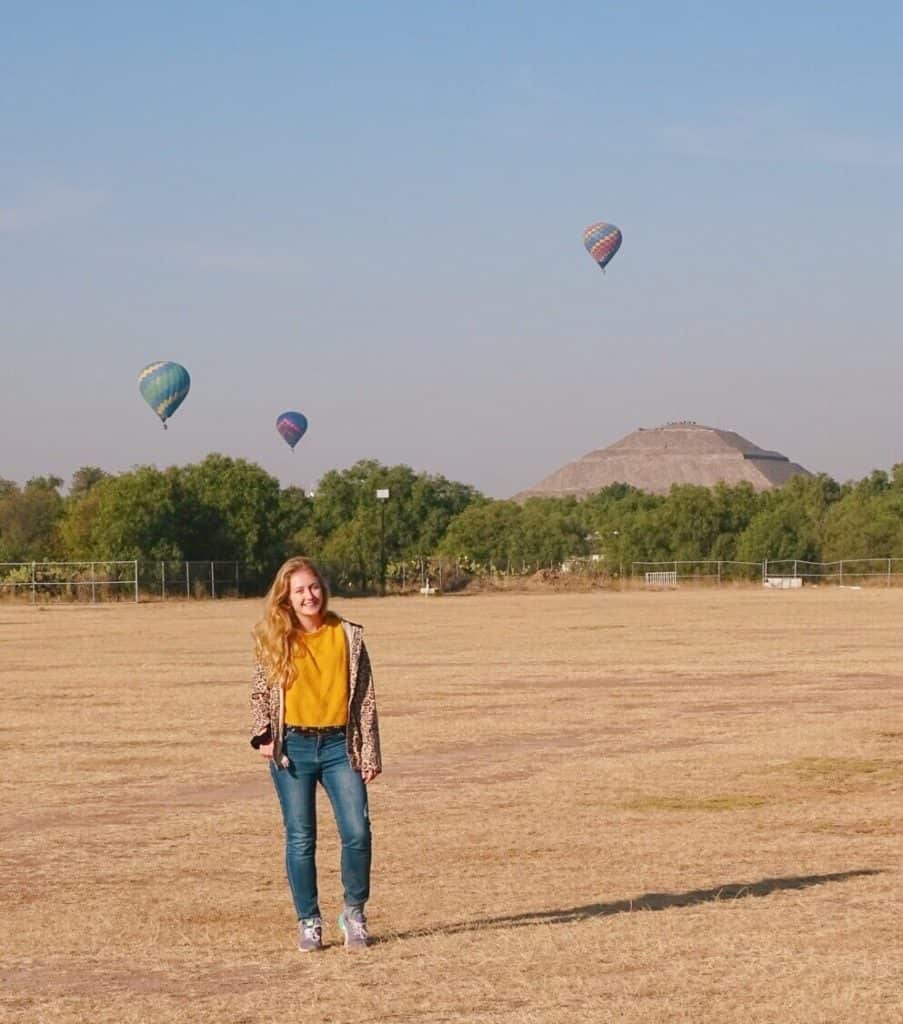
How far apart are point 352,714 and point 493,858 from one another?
370 centimetres

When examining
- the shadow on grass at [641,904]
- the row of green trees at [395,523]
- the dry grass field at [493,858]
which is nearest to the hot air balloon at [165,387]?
the row of green trees at [395,523]

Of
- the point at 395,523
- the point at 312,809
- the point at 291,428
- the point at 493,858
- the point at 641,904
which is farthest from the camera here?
the point at 395,523

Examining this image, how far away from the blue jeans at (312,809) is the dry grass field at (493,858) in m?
0.34

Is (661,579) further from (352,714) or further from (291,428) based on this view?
(352,714)

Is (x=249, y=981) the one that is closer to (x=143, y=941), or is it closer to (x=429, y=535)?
(x=143, y=941)

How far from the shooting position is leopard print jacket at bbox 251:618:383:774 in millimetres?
9930

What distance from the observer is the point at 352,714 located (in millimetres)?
9961

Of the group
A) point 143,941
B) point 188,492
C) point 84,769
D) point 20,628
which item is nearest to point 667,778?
point 84,769

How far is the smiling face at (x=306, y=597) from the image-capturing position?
977cm

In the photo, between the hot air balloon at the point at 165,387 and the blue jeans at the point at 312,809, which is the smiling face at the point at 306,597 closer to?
the blue jeans at the point at 312,809

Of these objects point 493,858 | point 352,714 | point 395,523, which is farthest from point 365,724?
point 395,523

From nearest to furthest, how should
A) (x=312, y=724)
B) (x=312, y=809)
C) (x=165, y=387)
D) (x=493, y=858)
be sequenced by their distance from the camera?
(x=312, y=724) < (x=312, y=809) < (x=493, y=858) < (x=165, y=387)

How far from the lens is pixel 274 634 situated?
9766 millimetres

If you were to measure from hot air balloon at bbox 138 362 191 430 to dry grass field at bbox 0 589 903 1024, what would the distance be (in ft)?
237
